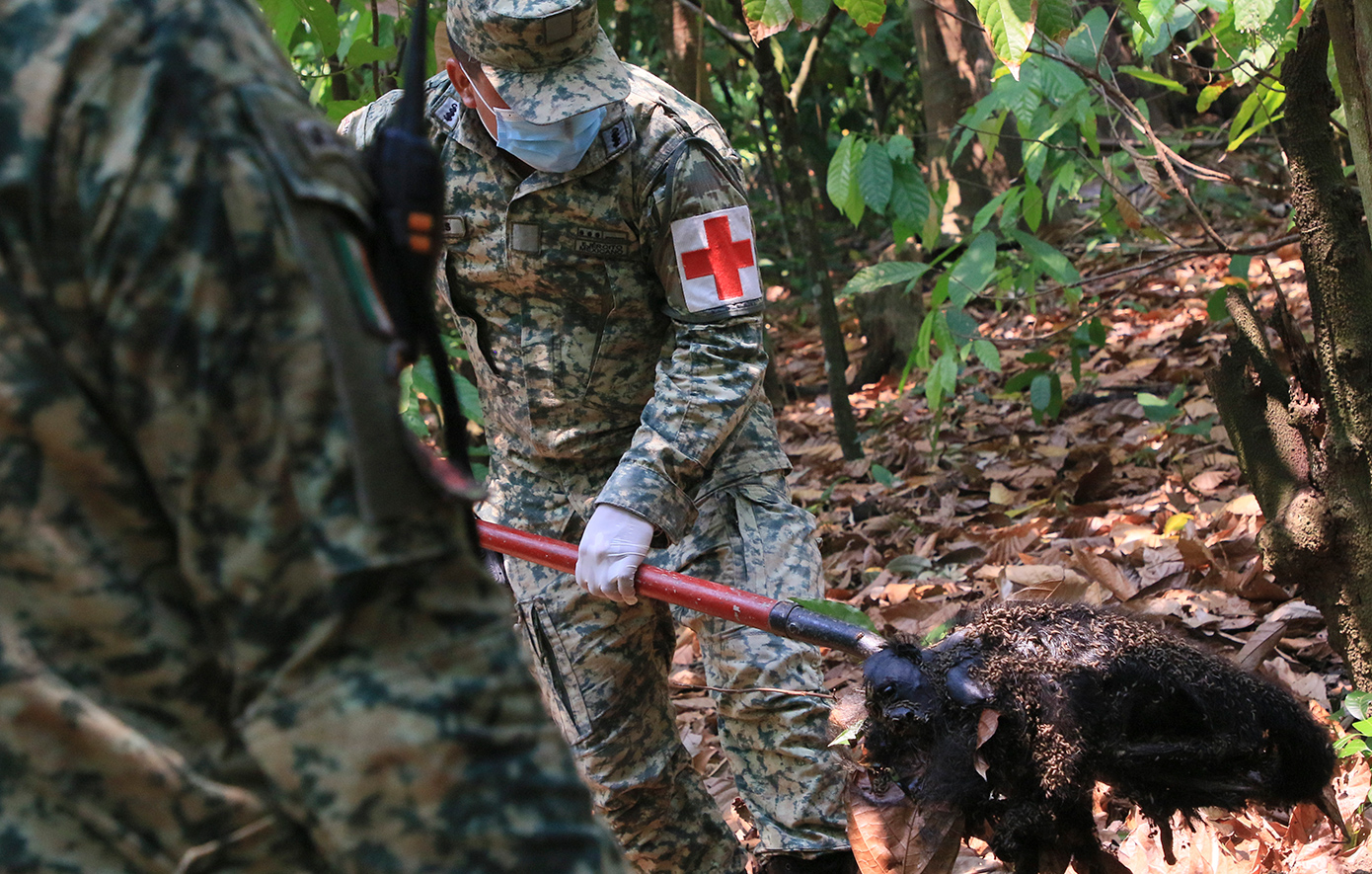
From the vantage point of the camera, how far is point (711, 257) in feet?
7.73

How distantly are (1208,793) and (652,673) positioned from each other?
4.03ft

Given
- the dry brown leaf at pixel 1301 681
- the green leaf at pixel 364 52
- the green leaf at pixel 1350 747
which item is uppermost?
the green leaf at pixel 364 52

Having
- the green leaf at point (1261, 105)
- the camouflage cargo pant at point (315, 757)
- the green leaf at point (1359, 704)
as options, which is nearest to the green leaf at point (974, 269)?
the green leaf at point (1261, 105)

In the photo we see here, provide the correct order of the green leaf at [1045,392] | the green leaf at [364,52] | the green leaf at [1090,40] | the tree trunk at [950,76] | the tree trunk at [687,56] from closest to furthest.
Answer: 1. the green leaf at [364,52]
2. the green leaf at [1090,40]
3. the green leaf at [1045,392]
4. the tree trunk at [687,56]
5. the tree trunk at [950,76]

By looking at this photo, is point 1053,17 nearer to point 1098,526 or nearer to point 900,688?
point 900,688

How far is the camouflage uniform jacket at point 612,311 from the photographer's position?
235 cm

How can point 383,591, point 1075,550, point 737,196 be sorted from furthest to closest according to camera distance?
point 1075,550
point 737,196
point 383,591

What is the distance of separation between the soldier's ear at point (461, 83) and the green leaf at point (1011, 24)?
1082 millimetres

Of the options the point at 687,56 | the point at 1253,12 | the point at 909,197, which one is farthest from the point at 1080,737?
the point at 687,56

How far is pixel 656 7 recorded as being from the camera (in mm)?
5340

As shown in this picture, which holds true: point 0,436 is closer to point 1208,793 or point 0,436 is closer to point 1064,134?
point 1208,793

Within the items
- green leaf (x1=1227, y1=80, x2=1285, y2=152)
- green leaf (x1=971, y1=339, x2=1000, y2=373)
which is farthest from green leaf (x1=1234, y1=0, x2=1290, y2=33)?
green leaf (x1=971, y1=339, x2=1000, y2=373)

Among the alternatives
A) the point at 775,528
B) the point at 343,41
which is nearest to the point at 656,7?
the point at 343,41

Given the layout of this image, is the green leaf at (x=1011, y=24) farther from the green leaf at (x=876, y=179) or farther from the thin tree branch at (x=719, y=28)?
the thin tree branch at (x=719, y=28)
